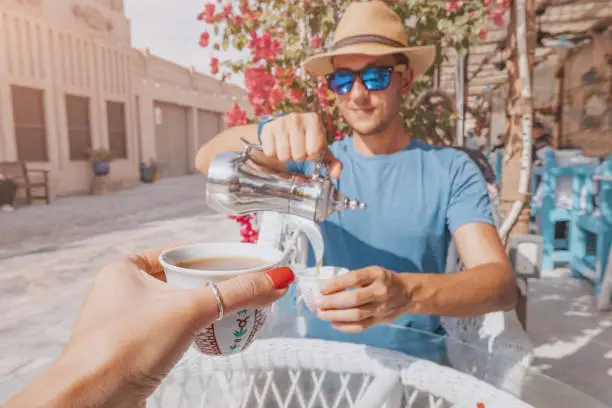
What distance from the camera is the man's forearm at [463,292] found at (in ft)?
3.68

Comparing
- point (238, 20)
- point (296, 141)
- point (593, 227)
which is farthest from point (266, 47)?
point (593, 227)

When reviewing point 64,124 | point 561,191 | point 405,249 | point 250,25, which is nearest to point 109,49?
point 64,124

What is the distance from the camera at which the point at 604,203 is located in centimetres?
394

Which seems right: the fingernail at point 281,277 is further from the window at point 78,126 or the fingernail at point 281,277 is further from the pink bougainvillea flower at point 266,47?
the window at point 78,126

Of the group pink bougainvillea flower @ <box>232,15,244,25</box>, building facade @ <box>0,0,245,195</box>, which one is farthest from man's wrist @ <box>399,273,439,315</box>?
building facade @ <box>0,0,245,195</box>

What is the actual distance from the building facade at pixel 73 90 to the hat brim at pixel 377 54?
12.2 meters

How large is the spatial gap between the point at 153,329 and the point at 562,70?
1148 centimetres

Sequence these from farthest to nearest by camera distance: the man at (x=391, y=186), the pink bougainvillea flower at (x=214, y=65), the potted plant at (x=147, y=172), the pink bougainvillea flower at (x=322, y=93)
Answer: the potted plant at (x=147, y=172) < the pink bougainvillea flower at (x=214, y=65) < the pink bougainvillea flower at (x=322, y=93) < the man at (x=391, y=186)

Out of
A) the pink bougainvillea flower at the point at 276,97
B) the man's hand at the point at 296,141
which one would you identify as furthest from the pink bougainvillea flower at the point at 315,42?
the man's hand at the point at 296,141

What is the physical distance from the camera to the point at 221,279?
65 cm

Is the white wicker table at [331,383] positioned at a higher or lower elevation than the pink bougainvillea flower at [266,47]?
lower

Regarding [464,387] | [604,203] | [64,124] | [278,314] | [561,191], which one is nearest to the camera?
[464,387]

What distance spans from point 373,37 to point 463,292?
3.56 feet

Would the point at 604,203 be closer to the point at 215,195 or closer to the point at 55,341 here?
the point at 215,195
